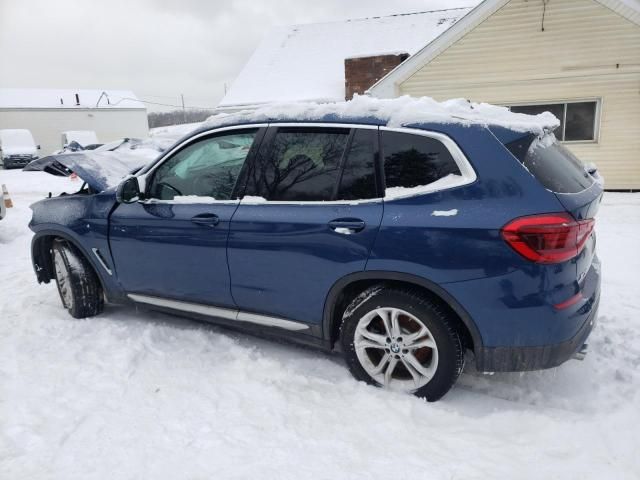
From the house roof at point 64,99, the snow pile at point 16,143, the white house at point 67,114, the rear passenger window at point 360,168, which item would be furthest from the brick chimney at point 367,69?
the house roof at point 64,99

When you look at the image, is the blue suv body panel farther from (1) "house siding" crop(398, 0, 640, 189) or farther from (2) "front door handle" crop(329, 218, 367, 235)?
(1) "house siding" crop(398, 0, 640, 189)

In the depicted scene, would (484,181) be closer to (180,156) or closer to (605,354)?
(605,354)

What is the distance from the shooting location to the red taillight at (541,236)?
7.72 ft

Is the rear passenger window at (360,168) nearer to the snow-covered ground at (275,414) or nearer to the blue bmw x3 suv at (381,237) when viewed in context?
the blue bmw x3 suv at (381,237)

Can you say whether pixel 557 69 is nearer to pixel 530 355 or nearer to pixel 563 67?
pixel 563 67

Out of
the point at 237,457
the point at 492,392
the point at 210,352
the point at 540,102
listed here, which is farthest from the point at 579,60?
the point at 237,457

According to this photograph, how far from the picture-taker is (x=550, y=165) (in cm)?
265

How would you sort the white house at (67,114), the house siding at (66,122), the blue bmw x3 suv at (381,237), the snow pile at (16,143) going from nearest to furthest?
the blue bmw x3 suv at (381,237)
the snow pile at (16,143)
the house siding at (66,122)
the white house at (67,114)

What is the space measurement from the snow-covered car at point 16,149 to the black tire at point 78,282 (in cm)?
2603

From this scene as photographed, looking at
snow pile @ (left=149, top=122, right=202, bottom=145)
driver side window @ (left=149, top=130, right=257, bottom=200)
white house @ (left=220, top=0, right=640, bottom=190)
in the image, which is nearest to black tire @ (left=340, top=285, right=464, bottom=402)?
driver side window @ (left=149, top=130, right=257, bottom=200)

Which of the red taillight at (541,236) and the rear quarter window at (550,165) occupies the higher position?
the rear quarter window at (550,165)

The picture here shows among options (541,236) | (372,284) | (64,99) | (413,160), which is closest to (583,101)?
(413,160)

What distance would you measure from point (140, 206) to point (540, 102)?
10.3 m

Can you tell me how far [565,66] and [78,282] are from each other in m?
11.1
